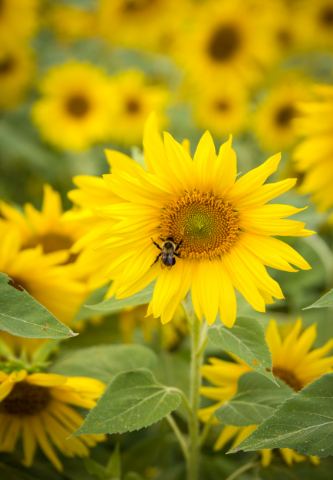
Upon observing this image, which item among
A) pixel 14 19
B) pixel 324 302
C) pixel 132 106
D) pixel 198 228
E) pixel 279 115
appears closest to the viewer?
pixel 324 302

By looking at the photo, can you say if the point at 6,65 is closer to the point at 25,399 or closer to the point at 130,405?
the point at 25,399

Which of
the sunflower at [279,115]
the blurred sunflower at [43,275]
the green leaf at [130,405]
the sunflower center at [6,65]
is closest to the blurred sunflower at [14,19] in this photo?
the sunflower center at [6,65]

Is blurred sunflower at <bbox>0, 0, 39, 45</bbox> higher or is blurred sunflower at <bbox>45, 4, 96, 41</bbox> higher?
blurred sunflower at <bbox>45, 4, 96, 41</bbox>

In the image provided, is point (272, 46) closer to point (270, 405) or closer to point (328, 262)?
point (328, 262)

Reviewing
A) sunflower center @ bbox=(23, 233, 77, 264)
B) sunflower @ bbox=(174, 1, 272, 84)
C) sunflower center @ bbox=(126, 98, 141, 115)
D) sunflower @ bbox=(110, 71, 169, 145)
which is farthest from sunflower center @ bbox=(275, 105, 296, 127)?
sunflower center @ bbox=(23, 233, 77, 264)

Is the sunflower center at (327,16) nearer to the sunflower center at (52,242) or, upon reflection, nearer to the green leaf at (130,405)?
the sunflower center at (52,242)

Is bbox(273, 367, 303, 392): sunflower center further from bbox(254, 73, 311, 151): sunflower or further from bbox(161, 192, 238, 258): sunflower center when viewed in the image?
bbox(254, 73, 311, 151): sunflower

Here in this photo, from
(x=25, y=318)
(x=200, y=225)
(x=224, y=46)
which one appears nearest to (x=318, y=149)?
(x=200, y=225)
